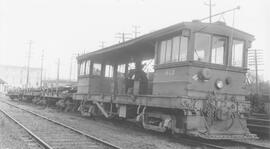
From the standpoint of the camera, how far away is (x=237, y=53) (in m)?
10.1

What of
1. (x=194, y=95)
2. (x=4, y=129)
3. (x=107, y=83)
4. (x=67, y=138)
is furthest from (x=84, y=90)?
(x=194, y=95)

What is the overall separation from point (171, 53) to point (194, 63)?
1.02 m

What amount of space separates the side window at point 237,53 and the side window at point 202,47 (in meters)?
0.98

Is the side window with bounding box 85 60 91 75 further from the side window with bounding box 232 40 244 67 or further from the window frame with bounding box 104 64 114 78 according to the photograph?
the side window with bounding box 232 40 244 67

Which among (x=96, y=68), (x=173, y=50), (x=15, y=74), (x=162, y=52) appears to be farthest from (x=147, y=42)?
(x=15, y=74)

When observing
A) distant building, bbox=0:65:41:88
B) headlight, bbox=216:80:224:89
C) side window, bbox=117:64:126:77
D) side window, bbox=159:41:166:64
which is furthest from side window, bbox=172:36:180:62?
distant building, bbox=0:65:41:88

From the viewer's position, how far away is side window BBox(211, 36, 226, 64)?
966cm

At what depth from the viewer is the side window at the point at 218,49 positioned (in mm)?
9664

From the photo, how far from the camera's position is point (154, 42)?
1102 centimetres

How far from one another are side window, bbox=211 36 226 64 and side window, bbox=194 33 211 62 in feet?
0.62

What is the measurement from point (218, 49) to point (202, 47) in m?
0.60

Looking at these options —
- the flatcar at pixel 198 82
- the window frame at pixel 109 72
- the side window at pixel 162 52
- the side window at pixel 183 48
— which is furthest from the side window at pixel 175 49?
the window frame at pixel 109 72

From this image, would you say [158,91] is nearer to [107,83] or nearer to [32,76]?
[107,83]

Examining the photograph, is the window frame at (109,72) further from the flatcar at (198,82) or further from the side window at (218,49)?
the side window at (218,49)
